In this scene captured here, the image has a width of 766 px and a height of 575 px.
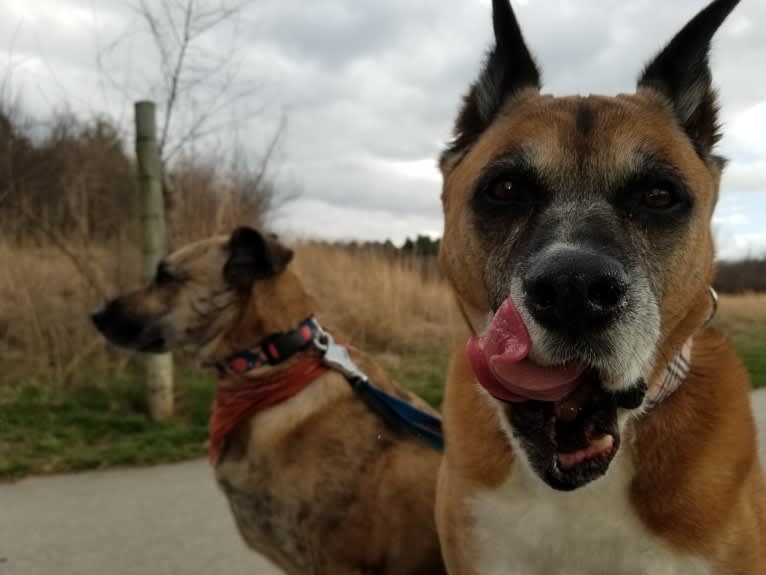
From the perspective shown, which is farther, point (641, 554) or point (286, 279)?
point (286, 279)

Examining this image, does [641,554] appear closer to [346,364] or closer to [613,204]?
[613,204]

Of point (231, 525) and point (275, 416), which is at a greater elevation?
point (275, 416)

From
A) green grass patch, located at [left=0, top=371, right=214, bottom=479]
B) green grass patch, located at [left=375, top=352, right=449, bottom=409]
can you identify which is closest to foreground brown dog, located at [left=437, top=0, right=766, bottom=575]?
green grass patch, located at [left=0, top=371, right=214, bottom=479]

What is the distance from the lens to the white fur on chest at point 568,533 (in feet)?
6.34

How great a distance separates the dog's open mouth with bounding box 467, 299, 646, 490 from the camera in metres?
1.65

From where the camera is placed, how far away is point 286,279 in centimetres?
361

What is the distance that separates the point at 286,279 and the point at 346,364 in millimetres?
558

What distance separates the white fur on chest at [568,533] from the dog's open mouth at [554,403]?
0.85ft

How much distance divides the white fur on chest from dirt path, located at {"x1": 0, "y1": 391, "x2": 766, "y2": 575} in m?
2.04

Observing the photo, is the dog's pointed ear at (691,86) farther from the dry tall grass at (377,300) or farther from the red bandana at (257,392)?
the dry tall grass at (377,300)

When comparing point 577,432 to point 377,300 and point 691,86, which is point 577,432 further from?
point 377,300

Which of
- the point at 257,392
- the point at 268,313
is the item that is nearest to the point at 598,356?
the point at 257,392

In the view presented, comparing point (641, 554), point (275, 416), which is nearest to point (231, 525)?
point (275, 416)

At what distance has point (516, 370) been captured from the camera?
5.39 feet
